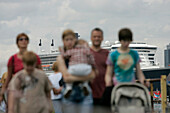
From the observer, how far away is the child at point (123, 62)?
12.2 feet

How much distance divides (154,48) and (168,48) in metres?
115

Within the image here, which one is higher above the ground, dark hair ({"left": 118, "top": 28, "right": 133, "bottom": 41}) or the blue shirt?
dark hair ({"left": 118, "top": 28, "right": 133, "bottom": 41})

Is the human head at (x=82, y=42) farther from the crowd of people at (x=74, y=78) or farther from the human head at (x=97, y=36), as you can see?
the human head at (x=97, y=36)

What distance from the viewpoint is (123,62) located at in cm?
379

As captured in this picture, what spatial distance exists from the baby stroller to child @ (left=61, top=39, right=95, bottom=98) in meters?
0.27

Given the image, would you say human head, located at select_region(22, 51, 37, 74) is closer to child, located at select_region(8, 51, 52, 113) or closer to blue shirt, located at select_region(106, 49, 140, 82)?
child, located at select_region(8, 51, 52, 113)

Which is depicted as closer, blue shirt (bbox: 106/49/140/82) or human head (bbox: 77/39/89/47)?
human head (bbox: 77/39/89/47)

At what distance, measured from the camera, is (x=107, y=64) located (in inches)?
153

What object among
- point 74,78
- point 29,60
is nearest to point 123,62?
point 74,78

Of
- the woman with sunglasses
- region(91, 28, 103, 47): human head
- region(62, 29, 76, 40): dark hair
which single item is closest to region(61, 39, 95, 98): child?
region(62, 29, 76, 40): dark hair

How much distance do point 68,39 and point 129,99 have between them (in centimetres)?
80

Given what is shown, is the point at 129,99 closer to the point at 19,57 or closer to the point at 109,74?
the point at 109,74

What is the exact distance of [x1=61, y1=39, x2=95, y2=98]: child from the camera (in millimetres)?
3268

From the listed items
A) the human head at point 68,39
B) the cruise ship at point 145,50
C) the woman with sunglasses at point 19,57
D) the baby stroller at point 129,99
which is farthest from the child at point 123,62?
the cruise ship at point 145,50
